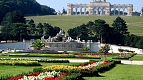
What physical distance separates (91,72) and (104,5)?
117591 millimetres

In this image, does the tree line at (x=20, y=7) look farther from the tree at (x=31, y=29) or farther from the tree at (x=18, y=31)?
the tree at (x=18, y=31)

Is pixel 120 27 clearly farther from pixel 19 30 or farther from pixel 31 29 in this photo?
pixel 19 30

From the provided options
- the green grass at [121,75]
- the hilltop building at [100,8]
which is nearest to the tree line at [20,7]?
the hilltop building at [100,8]

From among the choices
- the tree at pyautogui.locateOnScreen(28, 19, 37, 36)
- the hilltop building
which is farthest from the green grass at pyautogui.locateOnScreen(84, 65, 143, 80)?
the hilltop building

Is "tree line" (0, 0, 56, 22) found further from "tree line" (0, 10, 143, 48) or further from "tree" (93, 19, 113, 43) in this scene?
"tree" (93, 19, 113, 43)

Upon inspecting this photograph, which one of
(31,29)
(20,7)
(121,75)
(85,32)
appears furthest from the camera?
(20,7)

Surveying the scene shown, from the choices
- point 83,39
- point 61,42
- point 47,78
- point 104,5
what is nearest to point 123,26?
point 83,39

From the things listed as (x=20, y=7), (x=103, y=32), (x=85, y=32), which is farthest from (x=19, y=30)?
(x=20, y=7)

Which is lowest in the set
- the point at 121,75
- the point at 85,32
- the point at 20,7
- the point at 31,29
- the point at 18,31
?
the point at 85,32

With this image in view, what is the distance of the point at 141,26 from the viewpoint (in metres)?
84.7

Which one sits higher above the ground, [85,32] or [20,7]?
[20,7]

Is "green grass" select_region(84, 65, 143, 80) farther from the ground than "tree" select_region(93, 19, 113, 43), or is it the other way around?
"green grass" select_region(84, 65, 143, 80)

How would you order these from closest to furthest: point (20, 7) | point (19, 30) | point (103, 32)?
1. point (19, 30)
2. point (103, 32)
3. point (20, 7)

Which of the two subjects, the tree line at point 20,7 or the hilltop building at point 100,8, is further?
the hilltop building at point 100,8
